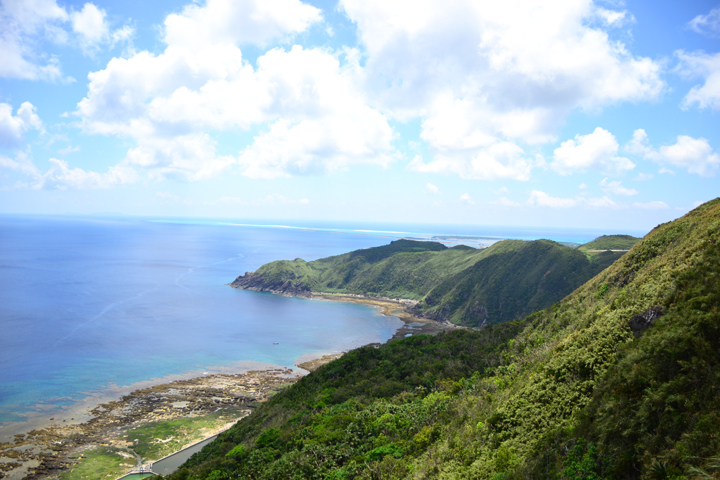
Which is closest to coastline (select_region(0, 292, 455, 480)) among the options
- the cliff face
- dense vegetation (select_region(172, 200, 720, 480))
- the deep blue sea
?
the deep blue sea

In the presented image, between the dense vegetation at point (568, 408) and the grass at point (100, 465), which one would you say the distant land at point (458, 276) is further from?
the grass at point (100, 465)

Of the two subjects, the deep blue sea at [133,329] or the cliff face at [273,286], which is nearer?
the deep blue sea at [133,329]

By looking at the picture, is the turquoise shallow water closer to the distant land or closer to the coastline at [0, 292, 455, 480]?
the coastline at [0, 292, 455, 480]

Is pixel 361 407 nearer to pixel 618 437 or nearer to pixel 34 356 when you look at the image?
pixel 618 437

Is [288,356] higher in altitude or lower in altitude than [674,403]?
lower

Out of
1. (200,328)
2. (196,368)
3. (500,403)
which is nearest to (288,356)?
(196,368)

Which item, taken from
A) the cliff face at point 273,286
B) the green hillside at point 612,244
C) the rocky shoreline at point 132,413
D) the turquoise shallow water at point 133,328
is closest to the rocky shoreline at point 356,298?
the cliff face at point 273,286
